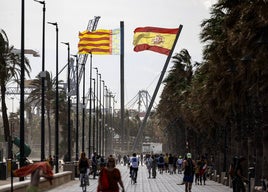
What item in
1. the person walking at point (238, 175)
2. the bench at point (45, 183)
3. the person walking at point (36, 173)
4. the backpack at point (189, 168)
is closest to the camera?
the person walking at point (36, 173)

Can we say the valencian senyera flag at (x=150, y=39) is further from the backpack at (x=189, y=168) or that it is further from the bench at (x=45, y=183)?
the backpack at (x=189, y=168)

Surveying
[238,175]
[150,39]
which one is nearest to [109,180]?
[238,175]

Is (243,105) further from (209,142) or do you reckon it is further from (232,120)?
(209,142)

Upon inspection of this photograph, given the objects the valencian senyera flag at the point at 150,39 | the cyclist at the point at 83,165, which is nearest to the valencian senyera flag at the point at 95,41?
the valencian senyera flag at the point at 150,39

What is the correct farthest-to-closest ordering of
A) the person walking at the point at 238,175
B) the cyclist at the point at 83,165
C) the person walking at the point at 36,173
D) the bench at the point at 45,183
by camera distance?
the cyclist at the point at 83,165 < the person walking at the point at 238,175 < the bench at the point at 45,183 < the person walking at the point at 36,173

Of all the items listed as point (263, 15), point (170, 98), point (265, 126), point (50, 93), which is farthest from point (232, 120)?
point (50, 93)

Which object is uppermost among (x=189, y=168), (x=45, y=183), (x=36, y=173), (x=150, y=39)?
(x=150, y=39)

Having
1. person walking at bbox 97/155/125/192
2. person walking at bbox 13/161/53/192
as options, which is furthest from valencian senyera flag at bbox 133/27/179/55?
person walking at bbox 13/161/53/192

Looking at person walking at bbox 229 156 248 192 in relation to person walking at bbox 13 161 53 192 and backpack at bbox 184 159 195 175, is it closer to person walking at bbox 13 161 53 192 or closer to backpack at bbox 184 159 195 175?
backpack at bbox 184 159 195 175

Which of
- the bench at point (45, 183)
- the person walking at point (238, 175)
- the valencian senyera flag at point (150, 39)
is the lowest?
the bench at point (45, 183)

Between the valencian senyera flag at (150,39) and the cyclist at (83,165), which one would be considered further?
the valencian senyera flag at (150,39)

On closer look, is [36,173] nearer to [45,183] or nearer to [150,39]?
[45,183]

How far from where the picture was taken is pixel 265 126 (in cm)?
3519

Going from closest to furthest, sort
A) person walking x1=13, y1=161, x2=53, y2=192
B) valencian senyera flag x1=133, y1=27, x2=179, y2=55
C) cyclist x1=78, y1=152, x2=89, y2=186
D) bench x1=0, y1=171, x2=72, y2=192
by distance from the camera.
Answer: person walking x1=13, y1=161, x2=53, y2=192 → bench x1=0, y1=171, x2=72, y2=192 → cyclist x1=78, y1=152, x2=89, y2=186 → valencian senyera flag x1=133, y1=27, x2=179, y2=55
